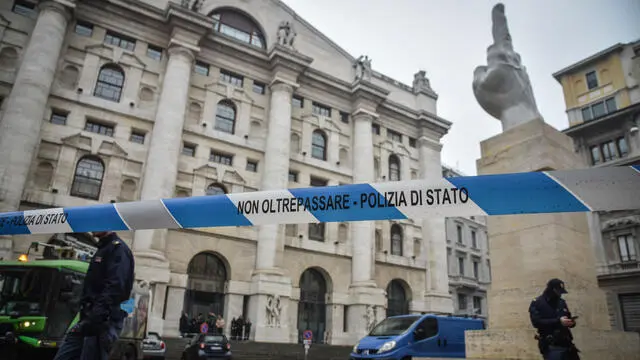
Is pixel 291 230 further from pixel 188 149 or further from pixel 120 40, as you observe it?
pixel 120 40

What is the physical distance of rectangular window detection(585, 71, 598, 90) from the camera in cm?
3515

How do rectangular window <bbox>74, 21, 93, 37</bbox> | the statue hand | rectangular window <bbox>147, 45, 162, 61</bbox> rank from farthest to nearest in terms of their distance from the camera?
rectangular window <bbox>147, 45, 162, 61</bbox>
rectangular window <bbox>74, 21, 93, 37</bbox>
the statue hand

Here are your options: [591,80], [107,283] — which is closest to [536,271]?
[107,283]

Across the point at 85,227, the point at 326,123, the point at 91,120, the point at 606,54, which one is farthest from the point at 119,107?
the point at 606,54

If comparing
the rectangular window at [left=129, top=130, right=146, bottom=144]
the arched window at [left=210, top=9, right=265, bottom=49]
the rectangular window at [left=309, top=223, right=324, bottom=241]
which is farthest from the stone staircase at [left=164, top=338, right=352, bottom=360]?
the arched window at [left=210, top=9, right=265, bottom=49]

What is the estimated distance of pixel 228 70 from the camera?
27953 millimetres

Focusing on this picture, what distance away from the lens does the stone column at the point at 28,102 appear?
1895 cm

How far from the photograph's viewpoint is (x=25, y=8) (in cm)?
2291

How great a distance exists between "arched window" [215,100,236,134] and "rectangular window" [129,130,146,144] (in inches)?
181

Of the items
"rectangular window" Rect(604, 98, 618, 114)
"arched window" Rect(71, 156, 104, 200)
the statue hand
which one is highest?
"rectangular window" Rect(604, 98, 618, 114)

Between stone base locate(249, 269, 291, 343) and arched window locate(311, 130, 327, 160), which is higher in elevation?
arched window locate(311, 130, 327, 160)

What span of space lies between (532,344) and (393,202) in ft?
14.3

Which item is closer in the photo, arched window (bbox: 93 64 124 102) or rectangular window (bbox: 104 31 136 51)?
arched window (bbox: 93 64 124 102)

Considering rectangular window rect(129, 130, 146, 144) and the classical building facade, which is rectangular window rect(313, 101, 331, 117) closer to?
the classical building facade
